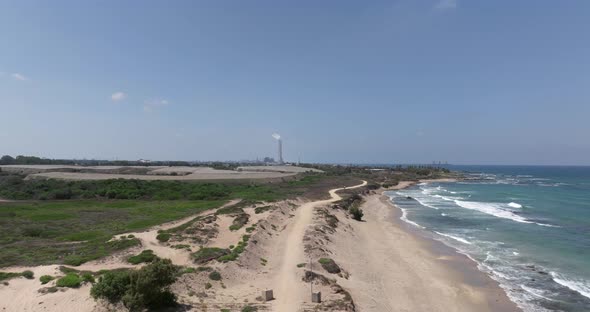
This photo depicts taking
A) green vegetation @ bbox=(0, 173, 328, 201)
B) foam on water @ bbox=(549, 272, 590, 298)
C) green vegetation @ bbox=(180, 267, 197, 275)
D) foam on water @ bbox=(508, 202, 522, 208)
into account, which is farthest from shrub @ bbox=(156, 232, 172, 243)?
foam on water @ bbox=(508, 202, 522, 208)

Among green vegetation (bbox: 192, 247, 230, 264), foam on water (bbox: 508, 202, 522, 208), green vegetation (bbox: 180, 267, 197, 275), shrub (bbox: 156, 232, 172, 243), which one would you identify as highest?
shrub (bbox: 156, 232, 172, 243)

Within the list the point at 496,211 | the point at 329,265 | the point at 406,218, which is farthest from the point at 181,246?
the point at 496,211

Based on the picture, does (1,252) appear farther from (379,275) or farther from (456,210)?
(456,210)

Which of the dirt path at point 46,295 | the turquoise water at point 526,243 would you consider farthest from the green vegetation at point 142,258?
the turquoise water at point 526,243

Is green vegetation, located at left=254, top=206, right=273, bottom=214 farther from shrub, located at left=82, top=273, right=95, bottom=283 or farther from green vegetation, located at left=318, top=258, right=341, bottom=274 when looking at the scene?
shrub, located at left=82, top=273, right=95, bottom=283

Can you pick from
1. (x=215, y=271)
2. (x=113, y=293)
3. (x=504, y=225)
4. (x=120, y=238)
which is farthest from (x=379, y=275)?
(x=504, y=225)

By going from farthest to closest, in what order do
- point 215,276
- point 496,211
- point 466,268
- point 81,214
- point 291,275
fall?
1. point 496,211
2. point 81,214
3. point 466,268
4. point 291,275
5. point 215,276

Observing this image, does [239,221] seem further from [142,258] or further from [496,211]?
[496,211]
